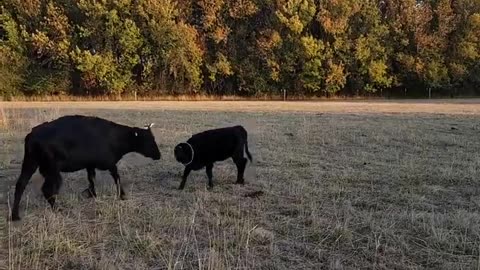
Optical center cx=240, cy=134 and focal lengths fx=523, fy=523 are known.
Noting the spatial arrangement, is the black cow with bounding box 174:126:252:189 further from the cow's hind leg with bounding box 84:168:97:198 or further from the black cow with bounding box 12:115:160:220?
the cow's hind leg with bounding box 84:168:97:198

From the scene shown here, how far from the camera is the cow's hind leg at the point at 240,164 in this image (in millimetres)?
8195

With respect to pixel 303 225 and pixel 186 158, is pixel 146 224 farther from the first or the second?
pixel 186 158

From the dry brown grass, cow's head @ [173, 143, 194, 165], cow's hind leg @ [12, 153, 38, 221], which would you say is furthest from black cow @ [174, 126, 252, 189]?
the dry brown grass

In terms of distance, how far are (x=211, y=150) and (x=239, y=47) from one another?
41.2 metres

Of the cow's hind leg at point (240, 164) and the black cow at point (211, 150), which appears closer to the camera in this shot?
the black cow at point (211, 150)

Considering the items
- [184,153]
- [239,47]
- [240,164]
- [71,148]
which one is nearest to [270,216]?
[240,164]

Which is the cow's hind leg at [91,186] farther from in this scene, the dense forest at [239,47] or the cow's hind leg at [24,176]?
the dense forest at [239,47]

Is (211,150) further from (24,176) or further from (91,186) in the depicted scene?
(24,176)

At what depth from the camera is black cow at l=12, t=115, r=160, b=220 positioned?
20.4 feet

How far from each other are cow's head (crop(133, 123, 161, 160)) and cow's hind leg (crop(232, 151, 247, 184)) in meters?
1.22

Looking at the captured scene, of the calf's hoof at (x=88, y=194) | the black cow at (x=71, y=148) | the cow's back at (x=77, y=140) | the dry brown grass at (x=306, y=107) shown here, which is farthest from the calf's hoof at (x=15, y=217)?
the dry brown grass at (x=306, y=107)

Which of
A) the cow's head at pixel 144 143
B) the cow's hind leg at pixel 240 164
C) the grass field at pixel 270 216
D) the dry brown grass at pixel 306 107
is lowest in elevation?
the grass field at pixel 270 216

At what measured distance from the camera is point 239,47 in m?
48.4

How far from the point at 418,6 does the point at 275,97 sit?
16.3 metres
